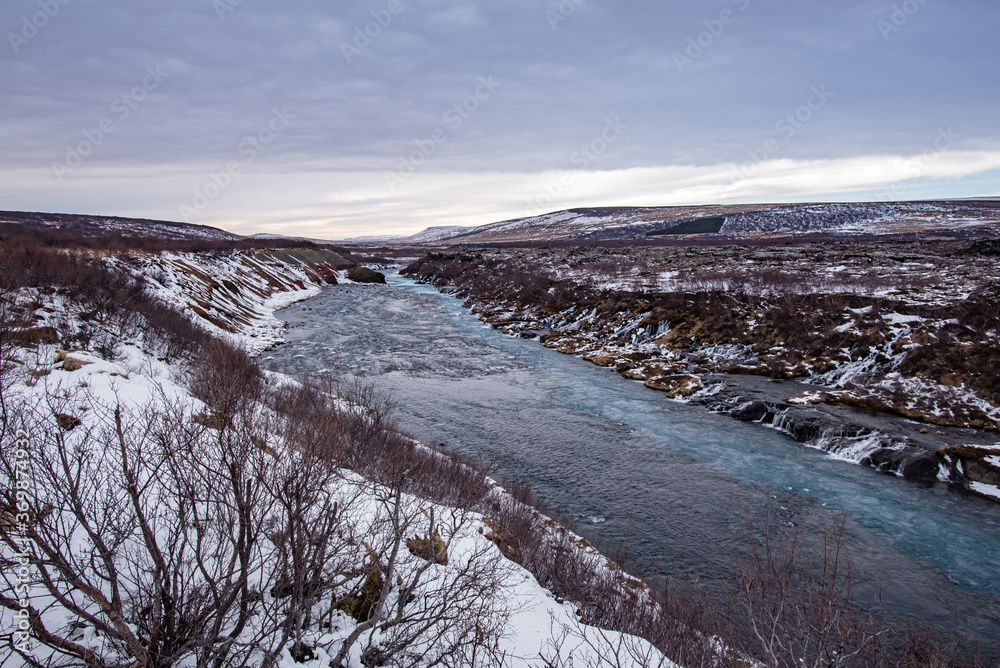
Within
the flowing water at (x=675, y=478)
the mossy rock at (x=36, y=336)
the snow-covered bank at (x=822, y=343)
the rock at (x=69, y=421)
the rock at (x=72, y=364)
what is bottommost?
the flowing water at (x=675, y=478)

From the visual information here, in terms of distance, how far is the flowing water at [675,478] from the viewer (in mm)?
8031

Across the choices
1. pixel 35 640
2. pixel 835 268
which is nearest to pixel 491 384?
pixel 35 640

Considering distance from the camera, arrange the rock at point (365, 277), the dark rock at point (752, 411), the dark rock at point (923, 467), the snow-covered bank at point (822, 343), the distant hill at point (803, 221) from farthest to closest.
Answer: the distant hill at point (803, 221) → the rock at point (365, 277) → the dark rock at point (752, 411) → the snow-covered bank at point (822, 343) → the dark rock at point (923, 467)

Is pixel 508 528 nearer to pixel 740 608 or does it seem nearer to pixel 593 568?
pixel 593 568

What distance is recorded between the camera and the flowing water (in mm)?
8031

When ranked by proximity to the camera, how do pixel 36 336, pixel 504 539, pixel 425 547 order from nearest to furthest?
1. pixel 425 547
2. pixel 504 539
3. pixel 36 336

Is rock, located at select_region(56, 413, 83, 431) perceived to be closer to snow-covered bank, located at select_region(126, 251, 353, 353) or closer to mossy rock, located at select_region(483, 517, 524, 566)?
mossy rock, located at select_region(483, 517, 524, 566)

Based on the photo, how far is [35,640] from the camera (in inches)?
136

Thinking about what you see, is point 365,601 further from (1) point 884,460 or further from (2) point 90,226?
(2) point 90,226

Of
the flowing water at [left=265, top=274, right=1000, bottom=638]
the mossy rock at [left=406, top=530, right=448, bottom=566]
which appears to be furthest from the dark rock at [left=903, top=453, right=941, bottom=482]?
the mossy rock at [left=406, top=530, right=448, bottom=566]

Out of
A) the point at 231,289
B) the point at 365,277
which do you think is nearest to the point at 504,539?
the point at 231,289

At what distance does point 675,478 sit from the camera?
433 inches

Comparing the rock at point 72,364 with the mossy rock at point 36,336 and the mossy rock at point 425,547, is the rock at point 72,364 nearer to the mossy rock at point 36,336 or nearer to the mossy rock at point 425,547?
the mossy rock at point 36,336

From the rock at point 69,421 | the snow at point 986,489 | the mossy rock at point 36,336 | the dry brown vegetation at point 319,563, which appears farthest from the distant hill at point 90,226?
the snow at point 986,489
